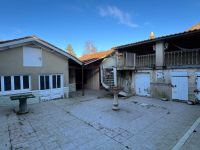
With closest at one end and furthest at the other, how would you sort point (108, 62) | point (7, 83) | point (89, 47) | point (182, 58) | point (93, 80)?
point (7, 83)
point (182, 58)
point (108, 62)
point (93, 80)
point (89, 47)

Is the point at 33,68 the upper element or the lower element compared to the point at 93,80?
upper

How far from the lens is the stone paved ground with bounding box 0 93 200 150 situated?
12.9ft

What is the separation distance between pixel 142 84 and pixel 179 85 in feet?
9.24

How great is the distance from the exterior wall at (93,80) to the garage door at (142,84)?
4.92 metres

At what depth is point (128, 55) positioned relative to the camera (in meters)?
11.4

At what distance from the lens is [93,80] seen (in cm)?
1573

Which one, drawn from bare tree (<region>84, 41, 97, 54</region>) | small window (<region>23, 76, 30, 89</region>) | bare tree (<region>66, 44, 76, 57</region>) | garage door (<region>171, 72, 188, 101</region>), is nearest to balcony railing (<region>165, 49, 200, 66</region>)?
garage door (<region>171, 72, 188, 101</region>)

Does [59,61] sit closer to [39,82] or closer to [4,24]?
[39,82]

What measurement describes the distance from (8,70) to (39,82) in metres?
2.01

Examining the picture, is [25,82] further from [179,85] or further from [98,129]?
[179,85]

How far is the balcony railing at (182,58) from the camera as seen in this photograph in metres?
8.91

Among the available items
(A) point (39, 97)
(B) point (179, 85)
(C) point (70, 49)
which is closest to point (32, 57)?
(A) point (39, 97)

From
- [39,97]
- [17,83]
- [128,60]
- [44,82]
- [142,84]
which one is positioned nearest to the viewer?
[17,83]

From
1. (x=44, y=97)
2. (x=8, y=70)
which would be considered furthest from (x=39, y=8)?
(x=44, y=97)
